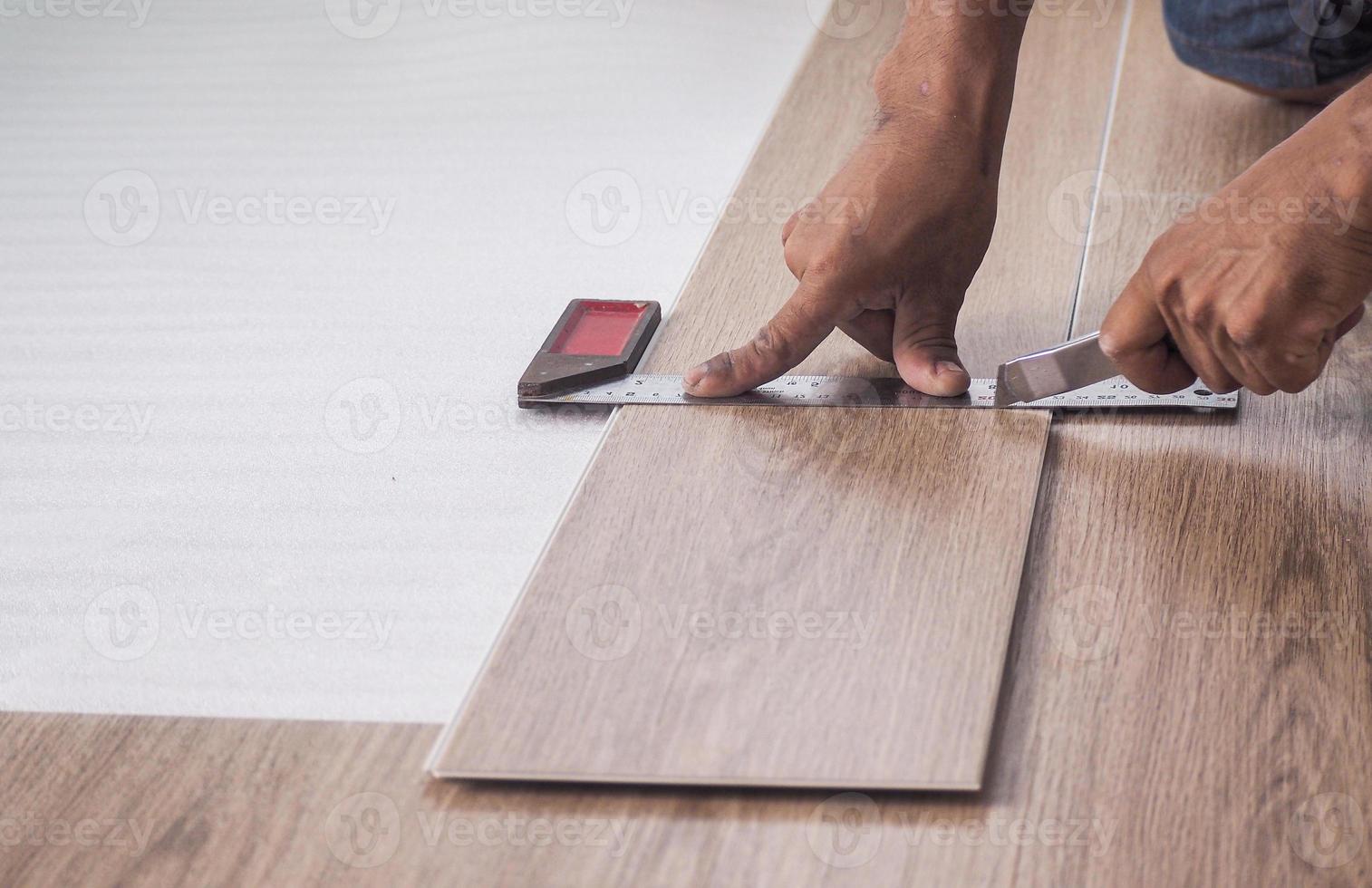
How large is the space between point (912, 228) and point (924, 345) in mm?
139

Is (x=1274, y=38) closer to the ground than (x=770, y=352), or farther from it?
closer to the ground

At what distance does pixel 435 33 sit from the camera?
2.92 metres

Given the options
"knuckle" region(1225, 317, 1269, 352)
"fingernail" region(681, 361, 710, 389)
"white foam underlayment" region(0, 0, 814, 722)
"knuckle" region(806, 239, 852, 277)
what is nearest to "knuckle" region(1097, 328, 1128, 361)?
"knuckle" region(1225, 317, 1269, 352)

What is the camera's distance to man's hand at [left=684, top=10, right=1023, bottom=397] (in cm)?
140

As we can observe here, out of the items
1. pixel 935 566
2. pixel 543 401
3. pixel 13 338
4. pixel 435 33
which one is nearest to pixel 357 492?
pixel 543 401

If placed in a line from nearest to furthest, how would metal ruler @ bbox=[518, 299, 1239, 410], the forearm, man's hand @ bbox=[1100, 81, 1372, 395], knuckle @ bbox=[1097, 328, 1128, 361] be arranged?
man's hand @ bbox=[1100, 81, 1372, 395] < knuckle @ bbox=[1097, 328, 1128, 361] < metal ruler @ bbox=[518, 299, 1239, 410] < the forearm

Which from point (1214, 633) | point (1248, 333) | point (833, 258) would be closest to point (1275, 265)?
point (1248, 333)

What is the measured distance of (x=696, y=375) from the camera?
1430mm

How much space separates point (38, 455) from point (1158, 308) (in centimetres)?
133

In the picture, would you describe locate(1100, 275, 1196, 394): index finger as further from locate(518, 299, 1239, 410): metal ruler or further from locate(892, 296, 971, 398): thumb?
locate(892, 296, 971, 398): thumb

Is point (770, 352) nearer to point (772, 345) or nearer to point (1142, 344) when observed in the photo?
point (772, 345)

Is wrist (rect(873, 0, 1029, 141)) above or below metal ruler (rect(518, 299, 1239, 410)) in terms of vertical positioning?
above

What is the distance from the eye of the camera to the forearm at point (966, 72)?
1.45 m

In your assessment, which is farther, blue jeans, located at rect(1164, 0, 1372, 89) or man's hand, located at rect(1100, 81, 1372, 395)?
blue jeans, located at rect(1164, 0, 1372, 89)
